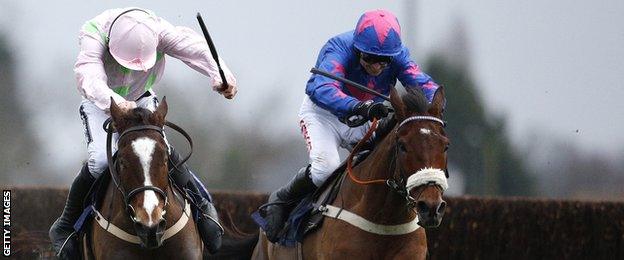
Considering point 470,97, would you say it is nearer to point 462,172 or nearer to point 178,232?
point 462,172

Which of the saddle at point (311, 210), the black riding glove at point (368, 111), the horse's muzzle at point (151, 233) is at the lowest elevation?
the saddle at point (311, 210)

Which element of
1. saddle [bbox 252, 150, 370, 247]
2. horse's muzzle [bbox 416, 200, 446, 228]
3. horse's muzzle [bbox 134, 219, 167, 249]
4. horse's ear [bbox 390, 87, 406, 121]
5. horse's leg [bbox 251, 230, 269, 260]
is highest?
horse's ear [bbox 390, 87, 406, 121]

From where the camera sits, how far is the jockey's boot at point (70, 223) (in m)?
8.80

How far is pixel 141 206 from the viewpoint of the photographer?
25.3 ft

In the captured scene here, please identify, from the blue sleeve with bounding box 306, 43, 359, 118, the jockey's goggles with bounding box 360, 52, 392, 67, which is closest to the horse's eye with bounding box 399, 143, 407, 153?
the blue sleeve with bounding box 306, 43, 359, 118

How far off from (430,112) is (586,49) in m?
11.2

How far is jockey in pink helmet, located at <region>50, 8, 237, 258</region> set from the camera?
8.60 m

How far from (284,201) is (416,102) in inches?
67.7

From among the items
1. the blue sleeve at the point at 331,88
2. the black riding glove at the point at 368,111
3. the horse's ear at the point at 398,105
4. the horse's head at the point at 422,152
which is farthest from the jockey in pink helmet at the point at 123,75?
the horse's head at the point at 422,152

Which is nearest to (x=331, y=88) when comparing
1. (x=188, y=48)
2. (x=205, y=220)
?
(x=188, y=48)

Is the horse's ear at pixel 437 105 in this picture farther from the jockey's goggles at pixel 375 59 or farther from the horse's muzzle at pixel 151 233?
the horse's muzzle at pixel 151 233

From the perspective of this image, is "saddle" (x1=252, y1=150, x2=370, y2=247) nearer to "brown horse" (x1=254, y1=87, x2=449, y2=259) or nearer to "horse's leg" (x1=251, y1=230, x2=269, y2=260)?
"brown horse" (x1=254, y1=87, x2=449, y2=259)

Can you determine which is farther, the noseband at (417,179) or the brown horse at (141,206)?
the brown horse at (141,206)

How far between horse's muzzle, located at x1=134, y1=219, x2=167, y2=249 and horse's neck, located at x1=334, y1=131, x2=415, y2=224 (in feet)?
4.03
